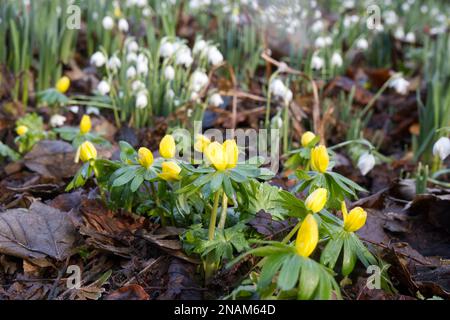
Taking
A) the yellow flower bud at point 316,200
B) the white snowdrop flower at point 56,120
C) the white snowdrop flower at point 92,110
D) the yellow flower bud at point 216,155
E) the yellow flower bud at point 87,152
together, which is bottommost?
the white snowdrop flower at point 56,120

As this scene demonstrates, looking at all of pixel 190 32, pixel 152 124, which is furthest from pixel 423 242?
pixel 190 32

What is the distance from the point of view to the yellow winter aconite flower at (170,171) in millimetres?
1523

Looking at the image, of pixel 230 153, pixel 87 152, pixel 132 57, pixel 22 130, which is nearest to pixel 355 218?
pixel 230 153

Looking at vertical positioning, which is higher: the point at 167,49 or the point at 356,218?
the point at 167,49

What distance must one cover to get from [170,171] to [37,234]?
0.51 metres

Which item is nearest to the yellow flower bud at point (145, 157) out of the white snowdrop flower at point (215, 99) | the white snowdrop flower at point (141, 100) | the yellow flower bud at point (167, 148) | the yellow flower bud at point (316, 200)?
the yellow flower bud at point (167, 148)

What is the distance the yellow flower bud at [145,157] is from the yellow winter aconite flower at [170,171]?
0.22 feet

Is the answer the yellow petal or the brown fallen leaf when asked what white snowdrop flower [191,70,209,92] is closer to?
the brown fallen leaf

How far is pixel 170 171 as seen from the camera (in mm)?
1526

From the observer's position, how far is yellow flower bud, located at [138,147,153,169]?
1.57m

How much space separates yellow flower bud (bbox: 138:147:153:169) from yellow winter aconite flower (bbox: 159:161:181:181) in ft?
0.22

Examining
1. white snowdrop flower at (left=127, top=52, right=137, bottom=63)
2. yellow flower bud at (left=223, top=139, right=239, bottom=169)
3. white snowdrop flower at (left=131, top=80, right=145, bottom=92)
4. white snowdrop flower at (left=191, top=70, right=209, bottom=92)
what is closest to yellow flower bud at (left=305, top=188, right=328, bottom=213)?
yellow flower bud at (left=223, top=139, right=239, bottom=169)

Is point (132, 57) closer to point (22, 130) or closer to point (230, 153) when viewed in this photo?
point (22, 130)

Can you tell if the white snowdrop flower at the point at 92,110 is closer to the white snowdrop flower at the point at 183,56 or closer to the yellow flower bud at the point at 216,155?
the white snowdrop flower at the point at 183,56
